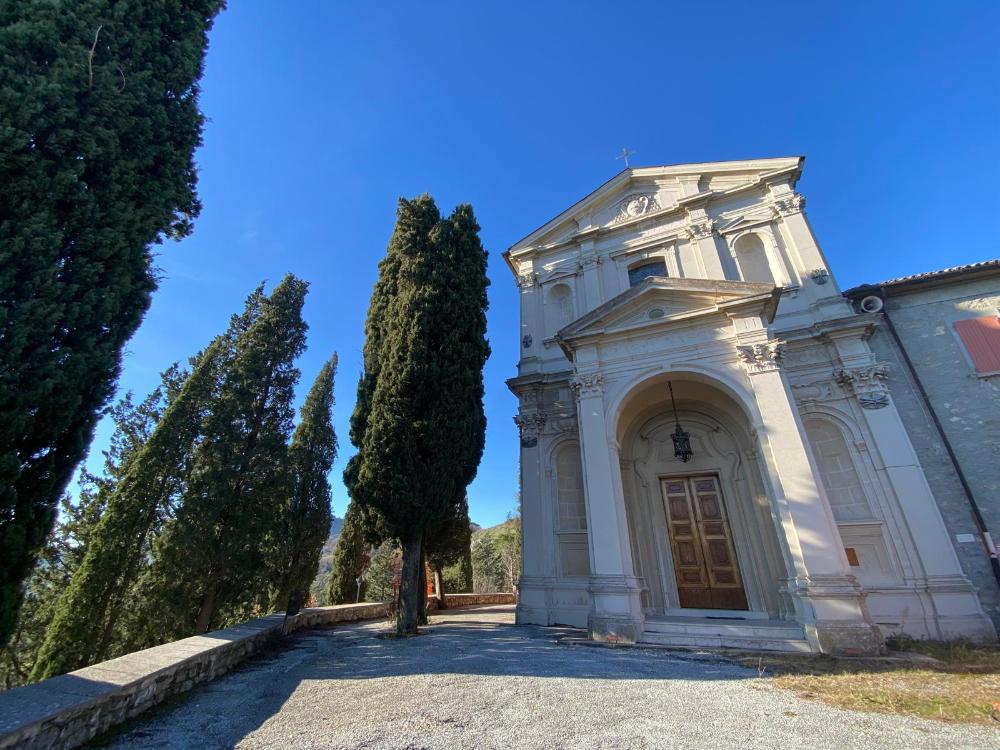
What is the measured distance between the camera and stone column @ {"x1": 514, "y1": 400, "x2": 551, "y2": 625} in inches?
372

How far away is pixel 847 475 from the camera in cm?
871

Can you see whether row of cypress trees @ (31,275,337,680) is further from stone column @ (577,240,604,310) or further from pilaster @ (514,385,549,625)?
stone column @ (577,240,604,310)

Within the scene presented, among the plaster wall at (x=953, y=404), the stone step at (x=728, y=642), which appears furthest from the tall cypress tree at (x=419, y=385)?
the plaster wall at (x=953, y=404)

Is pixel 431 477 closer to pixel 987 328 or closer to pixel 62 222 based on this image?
pixel 62 222

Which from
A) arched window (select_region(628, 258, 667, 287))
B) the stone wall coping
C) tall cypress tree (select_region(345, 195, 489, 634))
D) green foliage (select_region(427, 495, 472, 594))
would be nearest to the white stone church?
arched window (select_region(628, 258, 667, 287))

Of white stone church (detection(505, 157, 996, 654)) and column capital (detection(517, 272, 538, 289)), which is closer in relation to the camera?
white stone church (detection(505, 157, 996, 654))

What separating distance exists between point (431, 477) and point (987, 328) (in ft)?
40.4

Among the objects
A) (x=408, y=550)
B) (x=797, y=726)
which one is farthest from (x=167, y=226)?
(x=797, y=726)

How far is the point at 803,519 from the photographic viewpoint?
6859mm

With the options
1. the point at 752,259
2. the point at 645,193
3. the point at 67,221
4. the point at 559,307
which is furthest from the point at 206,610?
the point at 645,193

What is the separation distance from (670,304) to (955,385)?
239 inches

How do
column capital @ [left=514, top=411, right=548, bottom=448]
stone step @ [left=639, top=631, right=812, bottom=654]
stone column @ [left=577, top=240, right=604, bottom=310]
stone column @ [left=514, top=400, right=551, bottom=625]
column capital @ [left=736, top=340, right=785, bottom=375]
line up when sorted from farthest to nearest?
stone column @ [left=577, top=240, right=604, bottom=310] < column capital @ [left=514, top=411, right=548, bottom=448] < stone column @ [left=514, top=400, right=551, bottom=625] < column capital @ [left=736, top=340, right=785, bottom=375] < stone step @ [left=639, top=631, right=812, bottom=654]

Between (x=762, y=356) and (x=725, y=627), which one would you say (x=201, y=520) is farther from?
(x=762, y=356)

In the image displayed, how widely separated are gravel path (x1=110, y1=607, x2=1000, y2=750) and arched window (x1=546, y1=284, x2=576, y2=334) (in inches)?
353
